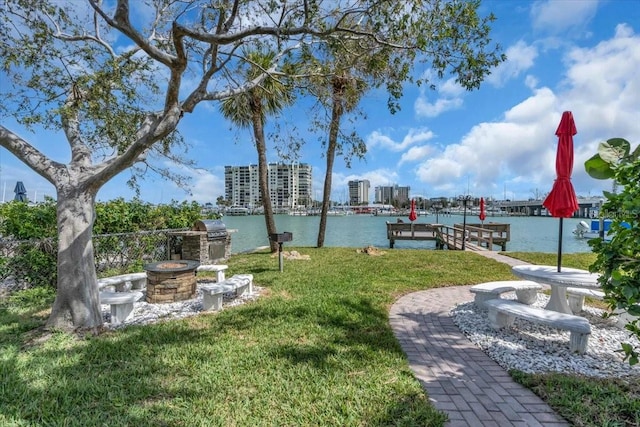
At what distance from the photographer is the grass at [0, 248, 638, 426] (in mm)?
2457

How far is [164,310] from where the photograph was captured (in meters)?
5.23

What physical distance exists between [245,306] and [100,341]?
2.10m

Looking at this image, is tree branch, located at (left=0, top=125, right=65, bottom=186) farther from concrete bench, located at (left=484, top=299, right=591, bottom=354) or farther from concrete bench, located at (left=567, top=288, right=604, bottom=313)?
concrete bench, located at (left=567, top=288, right=604, bottom=313)

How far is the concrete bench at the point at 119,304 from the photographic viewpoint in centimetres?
452

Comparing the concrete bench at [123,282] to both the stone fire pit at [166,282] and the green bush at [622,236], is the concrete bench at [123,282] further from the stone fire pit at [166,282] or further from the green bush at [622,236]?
the green bush at [622,236]

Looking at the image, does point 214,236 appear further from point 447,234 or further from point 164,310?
point 447,234

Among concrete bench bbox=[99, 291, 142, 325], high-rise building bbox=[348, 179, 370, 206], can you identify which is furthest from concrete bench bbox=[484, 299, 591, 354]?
high-rise building bbox=[348, 179, 370, 206]

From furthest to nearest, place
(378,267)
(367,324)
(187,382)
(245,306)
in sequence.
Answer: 1. (378,267)
2. (245,306)
3. (367,324)
4. (187,382)

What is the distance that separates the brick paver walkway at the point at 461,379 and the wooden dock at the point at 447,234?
486 inches

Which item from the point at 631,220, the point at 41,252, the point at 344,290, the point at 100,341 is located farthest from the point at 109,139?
the point at 631,220

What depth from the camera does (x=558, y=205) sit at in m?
4.43

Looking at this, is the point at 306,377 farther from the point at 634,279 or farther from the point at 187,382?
the point at 634,279

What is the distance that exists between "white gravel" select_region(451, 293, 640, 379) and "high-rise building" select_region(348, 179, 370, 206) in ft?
317

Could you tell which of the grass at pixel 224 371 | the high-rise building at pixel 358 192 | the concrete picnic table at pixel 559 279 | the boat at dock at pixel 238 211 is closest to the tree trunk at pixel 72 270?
the grass at pixel 224 371
